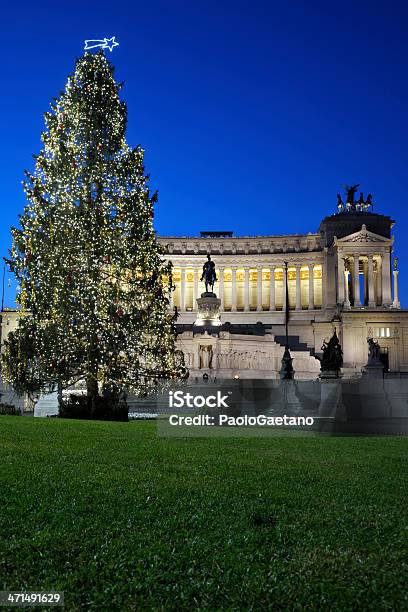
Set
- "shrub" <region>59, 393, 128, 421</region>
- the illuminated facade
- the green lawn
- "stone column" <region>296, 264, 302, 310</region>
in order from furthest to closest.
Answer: "stone column" <region>296, 264, 302, 310</region> < the illuminated facade < "shrub" <region>59, 393, 128, 421</region> < the green lawn

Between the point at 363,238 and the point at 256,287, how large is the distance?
1935 cm

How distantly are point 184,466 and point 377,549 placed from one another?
5.90m

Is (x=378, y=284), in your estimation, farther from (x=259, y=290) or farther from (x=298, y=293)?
(x=259, y=290)

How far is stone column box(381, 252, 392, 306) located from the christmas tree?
68035 millimetres

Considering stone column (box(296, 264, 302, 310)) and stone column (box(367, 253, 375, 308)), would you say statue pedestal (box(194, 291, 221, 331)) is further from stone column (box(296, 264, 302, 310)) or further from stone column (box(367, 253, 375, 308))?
stone column (box(367, 253, 375, 308))

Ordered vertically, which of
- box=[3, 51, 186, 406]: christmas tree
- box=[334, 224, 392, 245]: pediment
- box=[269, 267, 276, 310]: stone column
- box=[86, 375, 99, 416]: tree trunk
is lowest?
box=[86, 375, 99, 416]: tree trunk

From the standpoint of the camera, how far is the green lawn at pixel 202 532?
5594mm

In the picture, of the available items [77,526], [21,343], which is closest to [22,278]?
[21,343]

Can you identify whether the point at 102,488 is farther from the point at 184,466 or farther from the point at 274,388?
the point at 274,388

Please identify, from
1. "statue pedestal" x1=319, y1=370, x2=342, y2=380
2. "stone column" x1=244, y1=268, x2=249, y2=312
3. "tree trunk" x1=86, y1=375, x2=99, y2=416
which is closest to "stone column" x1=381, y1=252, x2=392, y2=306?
"stone column" x1=244, y1=268, x2=249, y2=312

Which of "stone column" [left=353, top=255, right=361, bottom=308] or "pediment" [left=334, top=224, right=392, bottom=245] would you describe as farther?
"stone column" [left=353, top=255, right=361, bottom=308]

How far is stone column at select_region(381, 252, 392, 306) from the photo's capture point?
95.7 m

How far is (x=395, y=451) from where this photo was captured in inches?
683

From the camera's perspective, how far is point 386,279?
95.8 m
